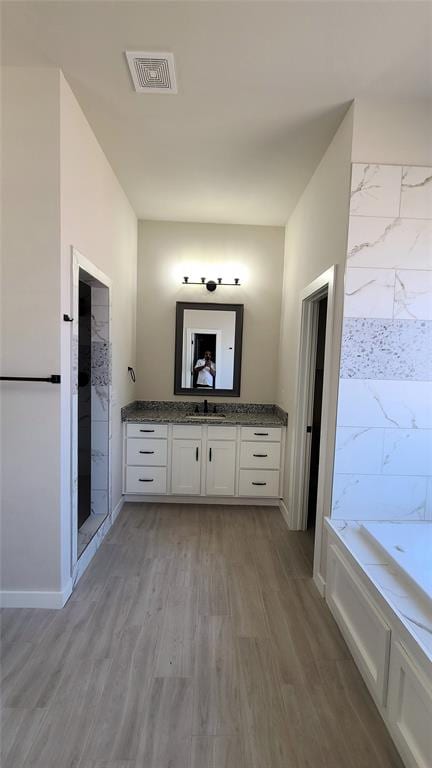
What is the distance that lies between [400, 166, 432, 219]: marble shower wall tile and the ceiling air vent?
51.4 inches

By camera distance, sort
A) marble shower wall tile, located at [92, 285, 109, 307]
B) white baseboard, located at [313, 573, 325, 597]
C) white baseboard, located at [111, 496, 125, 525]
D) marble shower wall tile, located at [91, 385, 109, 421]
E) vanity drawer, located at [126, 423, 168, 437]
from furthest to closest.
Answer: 1. vanity drawer, located at [126, 423, 168, 437]
2. white baseboard, located at [111, 496, 125, 525]
3. marble shower wall tile, located at [91, 385, 109, 421]
4. marble shower wall tile, located at [92, 285, 109, 307]
5. white baseboard, located at [313, 573, 325, 597]

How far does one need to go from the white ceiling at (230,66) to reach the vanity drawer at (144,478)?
2.54 m

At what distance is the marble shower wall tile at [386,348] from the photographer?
195 centimetres

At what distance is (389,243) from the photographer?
193 centimetres

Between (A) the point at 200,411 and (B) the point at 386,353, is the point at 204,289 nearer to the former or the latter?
(A) the point at 200,411

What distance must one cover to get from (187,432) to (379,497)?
1776 mm

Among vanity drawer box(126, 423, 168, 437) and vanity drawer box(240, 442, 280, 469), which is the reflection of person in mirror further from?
vanity drawer box(240, 442, 280, 469)

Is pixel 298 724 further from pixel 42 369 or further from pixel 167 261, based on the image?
pixel 167 261

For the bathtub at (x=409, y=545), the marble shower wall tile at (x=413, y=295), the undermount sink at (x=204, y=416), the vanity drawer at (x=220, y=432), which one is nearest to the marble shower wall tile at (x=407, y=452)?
the bathtub at (x=409, y=545)

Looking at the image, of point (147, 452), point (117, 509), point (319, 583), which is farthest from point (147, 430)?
point (319, 583)

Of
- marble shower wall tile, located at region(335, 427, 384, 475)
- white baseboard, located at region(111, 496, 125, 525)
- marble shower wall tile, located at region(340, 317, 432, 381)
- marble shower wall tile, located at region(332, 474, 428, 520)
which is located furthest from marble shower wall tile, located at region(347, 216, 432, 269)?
white baseboard, located at region(111, 496, 125, 525)

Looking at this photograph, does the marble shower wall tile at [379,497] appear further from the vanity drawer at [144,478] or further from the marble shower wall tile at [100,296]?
the marble shower wall tile at [100,296]

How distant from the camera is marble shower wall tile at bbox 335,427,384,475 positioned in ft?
6.54

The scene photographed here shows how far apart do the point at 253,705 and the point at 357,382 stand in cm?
156
